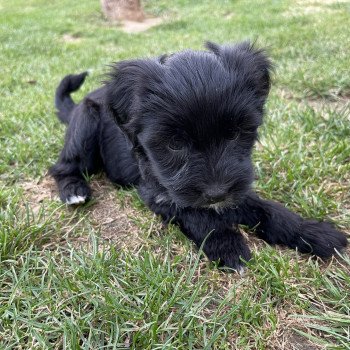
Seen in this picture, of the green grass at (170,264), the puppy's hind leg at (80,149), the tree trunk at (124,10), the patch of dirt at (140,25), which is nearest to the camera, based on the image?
the green grass at (170,264)

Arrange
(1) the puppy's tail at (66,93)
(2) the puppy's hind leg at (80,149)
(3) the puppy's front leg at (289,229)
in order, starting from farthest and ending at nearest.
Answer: (1) the puppy's tail at (66,93) < (2) the puppy's hind leg at (80,149) < (3) the puppy's front leg at (289,229)

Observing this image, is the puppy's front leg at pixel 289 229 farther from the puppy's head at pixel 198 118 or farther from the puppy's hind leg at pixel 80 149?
the puppy's hind leg at pixel 80 149

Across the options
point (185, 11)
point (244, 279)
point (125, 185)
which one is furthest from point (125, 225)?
point (185, 11)

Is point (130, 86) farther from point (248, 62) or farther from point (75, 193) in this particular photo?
point (75, 193)

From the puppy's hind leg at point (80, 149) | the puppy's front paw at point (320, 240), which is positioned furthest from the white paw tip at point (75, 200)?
the puppy's front paw at point (320, 240)

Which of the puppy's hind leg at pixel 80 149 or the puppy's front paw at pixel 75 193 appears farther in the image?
the puppy's hind leg at pixel 80 149

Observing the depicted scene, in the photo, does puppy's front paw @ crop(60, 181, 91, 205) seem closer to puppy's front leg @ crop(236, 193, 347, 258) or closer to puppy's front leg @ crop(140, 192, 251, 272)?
puppy's front leg @ crop(140, 192, 251, 272)
